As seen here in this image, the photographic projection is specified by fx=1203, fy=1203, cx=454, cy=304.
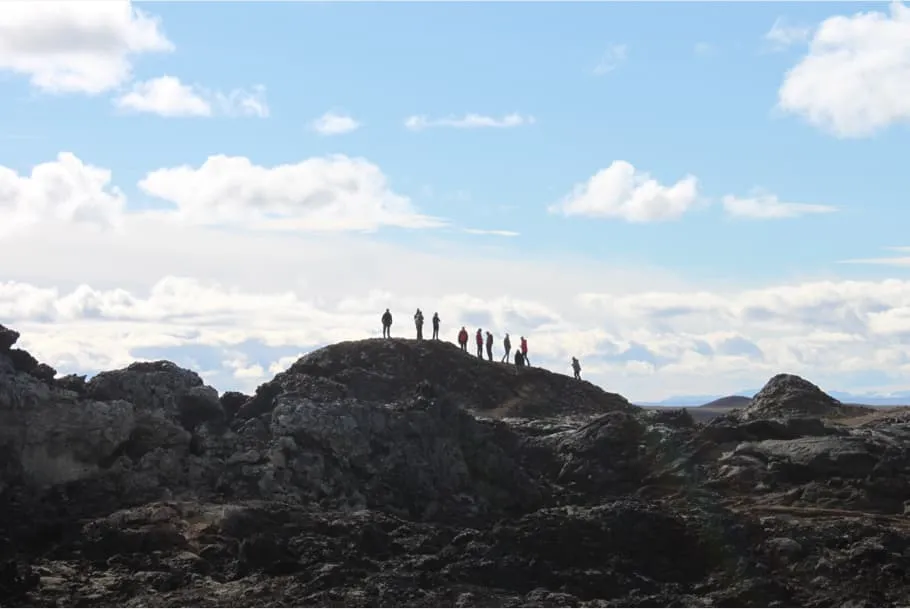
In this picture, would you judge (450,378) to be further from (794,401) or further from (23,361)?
(23,361)

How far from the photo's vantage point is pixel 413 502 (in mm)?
37938

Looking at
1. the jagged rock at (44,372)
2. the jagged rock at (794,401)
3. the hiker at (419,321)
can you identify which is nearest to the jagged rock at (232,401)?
the jagged rock at (44,372)

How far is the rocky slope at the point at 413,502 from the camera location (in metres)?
30.7

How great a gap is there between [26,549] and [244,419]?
11.2 metres

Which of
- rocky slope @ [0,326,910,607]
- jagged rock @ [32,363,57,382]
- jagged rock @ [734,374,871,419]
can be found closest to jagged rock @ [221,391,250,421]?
rocky slope @ [0,326,910,607]

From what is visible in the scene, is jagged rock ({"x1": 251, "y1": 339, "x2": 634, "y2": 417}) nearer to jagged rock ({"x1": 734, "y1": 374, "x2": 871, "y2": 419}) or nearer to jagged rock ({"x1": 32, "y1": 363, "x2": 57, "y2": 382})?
jagged rock ({"x1": 734, "y1": 374, "x2": 871, "y2": 419})

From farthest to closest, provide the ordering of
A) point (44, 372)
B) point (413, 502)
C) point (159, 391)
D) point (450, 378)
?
point (450, 378), point (159, 391), point (44, 372), point (413, 502)

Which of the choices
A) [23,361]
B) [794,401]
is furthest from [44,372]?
[794,401]

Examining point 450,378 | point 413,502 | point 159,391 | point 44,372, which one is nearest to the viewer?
point 413,502

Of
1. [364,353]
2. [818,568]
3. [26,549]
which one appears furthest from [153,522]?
[364,353]

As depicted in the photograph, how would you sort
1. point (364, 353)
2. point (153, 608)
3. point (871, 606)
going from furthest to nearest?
point (364, 353)
point (871, 606)
point (153, 608)

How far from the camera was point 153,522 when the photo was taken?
3294 cm

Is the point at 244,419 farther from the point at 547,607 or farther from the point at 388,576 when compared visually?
the point at 547,607

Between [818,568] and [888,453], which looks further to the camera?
[888,453]
